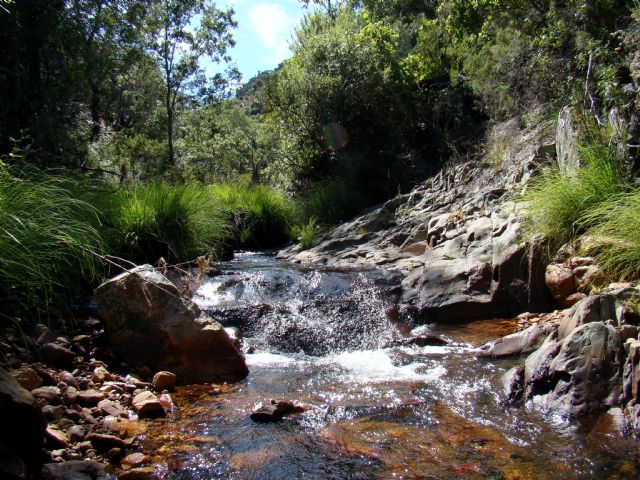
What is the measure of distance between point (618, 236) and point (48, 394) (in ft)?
17.2

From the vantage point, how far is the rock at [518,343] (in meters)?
4.79

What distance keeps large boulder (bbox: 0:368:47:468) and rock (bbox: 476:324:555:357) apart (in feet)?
12.4

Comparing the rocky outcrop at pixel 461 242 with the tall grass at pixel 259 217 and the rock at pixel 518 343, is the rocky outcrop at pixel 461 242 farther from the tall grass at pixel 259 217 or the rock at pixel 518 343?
the tall grass at pixel 259 217

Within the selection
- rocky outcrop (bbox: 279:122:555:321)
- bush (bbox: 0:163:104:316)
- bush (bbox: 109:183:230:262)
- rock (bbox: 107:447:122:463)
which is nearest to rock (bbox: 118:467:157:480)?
rock (bbox: 107:447:122:463)

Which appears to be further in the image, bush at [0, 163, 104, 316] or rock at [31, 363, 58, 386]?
bush at [0, 163, 104, 316]

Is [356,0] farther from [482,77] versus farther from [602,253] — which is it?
[602,253]

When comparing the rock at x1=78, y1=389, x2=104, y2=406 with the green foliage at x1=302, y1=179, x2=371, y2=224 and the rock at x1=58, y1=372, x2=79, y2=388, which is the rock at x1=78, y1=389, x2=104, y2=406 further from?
the green foliage at x1=302, y1=179, x2=371, y2=224

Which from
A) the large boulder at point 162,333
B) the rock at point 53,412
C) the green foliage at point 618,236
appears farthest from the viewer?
the green foliage at point 618,236

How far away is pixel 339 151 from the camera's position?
47.9 feet

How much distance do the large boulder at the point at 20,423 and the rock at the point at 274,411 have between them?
4.57 ft

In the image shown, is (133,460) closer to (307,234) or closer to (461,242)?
(461,242)

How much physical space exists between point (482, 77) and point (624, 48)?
573 cm

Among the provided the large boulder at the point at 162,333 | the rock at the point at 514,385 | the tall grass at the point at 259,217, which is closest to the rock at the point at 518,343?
the rock at the point at 514,385

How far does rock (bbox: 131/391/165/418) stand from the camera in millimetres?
3484
